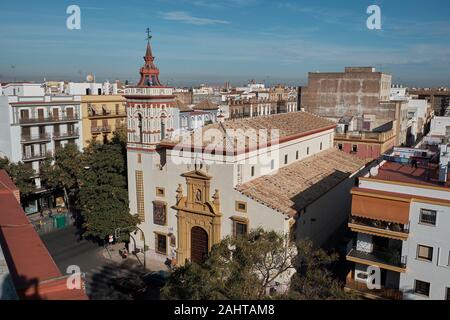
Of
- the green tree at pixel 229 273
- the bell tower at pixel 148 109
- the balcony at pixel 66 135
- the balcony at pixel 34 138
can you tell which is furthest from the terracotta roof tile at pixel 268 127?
the balcony at pixel 66 135

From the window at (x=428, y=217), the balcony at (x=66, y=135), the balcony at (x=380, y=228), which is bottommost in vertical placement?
the balcony at (x=380, y=228)

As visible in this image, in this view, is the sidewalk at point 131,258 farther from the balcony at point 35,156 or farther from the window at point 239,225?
the balcony at point 35,156

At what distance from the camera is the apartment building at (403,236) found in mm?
21141

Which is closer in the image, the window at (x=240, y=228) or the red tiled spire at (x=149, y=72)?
the window at (x=240, y=228)

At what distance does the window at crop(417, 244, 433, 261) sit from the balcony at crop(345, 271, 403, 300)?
226cm

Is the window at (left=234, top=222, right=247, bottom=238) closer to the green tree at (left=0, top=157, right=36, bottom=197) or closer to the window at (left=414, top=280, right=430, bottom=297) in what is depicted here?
the window at (left=414, top=280, right=430, bottom=297)

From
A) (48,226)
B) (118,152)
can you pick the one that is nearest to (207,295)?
(118,152)

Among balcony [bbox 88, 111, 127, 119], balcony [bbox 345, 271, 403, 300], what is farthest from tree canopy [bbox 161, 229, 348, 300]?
balcony [bbox 88, 111, 127, 119]

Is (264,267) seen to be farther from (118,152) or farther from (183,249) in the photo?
(118,152)

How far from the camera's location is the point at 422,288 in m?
21.8

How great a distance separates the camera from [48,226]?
41969mm

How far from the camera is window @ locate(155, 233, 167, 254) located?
3325 cm

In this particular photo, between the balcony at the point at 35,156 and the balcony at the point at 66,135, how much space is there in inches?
94.5
